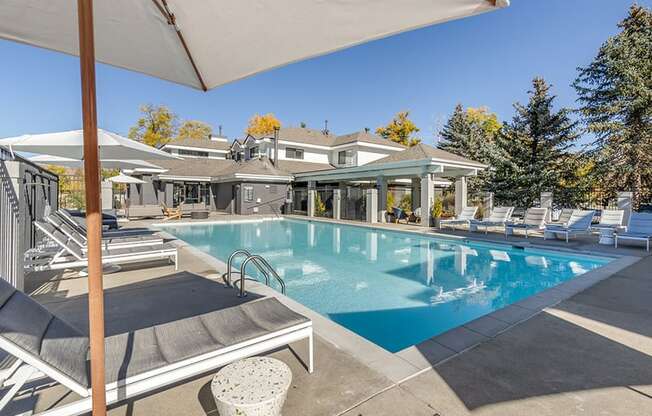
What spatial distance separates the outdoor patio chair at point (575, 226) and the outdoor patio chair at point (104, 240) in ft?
40.2

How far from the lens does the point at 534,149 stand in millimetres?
19500

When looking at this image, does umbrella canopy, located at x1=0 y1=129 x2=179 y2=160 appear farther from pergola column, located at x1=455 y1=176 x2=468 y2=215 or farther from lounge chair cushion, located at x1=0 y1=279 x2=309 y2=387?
pergola column, located at x1=455 y1=176 x2=468 y2=215

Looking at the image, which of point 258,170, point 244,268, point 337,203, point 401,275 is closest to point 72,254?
point 244,268

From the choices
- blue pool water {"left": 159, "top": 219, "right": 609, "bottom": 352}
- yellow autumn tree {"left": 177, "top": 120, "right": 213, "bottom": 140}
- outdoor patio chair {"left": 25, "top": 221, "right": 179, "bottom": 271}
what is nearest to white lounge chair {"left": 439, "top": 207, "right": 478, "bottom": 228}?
blue pool water {"left": 159, "top": 219, "right": 609, "bottom": 352}

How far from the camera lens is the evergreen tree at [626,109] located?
A: 15984 millimetres

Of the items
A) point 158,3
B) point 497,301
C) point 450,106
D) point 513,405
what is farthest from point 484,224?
point 450,106

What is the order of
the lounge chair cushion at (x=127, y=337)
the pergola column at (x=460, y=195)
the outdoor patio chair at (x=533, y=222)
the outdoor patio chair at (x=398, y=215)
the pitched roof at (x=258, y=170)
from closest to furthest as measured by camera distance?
the lounge chair cushion at (x=127, y=337), the outdoor patio chair at (x=533, y=222), the pergola column at (x=460, y=195), the outdoor patio chair at (x=398, y=215), the pitched roof at (x=258, y=170)

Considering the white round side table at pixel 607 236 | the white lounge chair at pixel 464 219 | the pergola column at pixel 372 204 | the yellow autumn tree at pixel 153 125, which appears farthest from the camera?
the yellow autumn tree at pixel 153 125

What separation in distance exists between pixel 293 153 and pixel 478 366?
2770 cm

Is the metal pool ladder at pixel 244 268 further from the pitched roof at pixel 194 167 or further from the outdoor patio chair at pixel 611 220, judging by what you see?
the pitched roof at pixel 194 167

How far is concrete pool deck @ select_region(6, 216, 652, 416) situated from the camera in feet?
7.57

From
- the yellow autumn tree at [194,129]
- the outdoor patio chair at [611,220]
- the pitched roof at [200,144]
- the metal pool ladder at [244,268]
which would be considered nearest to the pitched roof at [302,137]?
the pitched roof at [200,144]

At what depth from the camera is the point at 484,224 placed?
13211mm

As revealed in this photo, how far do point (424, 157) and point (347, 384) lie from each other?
1528 centimetres
